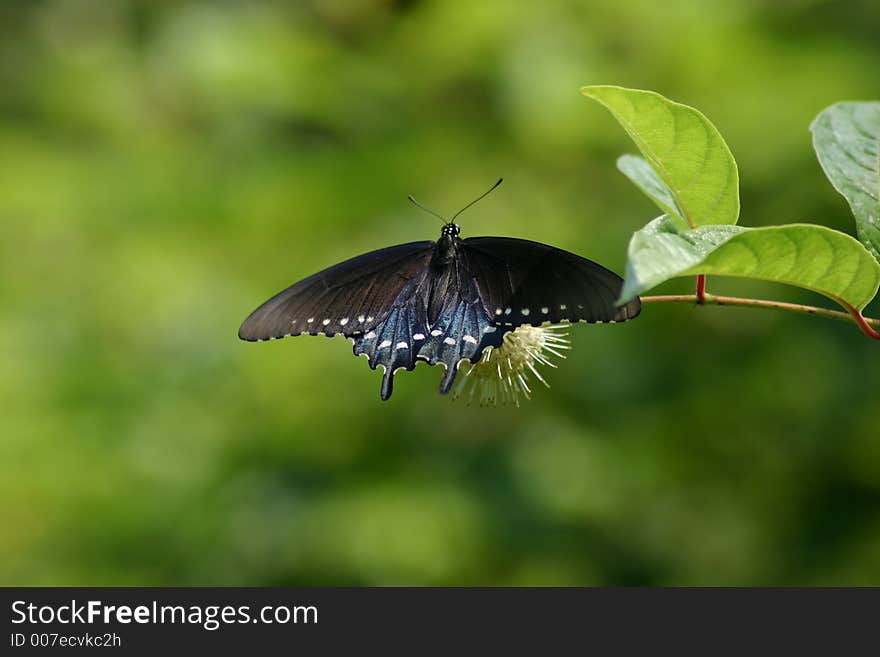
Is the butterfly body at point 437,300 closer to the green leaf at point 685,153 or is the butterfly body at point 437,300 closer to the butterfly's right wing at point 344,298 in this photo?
the butterfly's right wing at point 344,298

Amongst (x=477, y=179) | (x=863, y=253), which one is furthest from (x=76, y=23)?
(x=863, y=253)

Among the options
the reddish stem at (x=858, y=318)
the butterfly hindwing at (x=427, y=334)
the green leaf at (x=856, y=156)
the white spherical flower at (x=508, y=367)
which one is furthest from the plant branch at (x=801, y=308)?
the white spherical flower at (x=508, y=367)

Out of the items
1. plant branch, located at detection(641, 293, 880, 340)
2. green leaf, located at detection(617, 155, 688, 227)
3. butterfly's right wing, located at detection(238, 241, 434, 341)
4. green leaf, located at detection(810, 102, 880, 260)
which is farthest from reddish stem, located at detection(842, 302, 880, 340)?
butterfly's right wing, located at detection(238, 241, 434, 341)

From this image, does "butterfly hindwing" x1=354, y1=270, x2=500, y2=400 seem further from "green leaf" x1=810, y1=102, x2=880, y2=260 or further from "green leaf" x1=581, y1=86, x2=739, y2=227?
"green leaf" x1=810, y1=102, x2=880, y2=260

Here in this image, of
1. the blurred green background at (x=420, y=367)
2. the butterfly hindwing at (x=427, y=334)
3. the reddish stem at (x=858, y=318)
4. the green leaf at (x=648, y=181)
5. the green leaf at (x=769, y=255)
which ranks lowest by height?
the green leaf at (x=769, y=255)

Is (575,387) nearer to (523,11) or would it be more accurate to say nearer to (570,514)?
(570,514)
